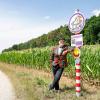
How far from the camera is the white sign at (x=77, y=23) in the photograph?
1068 cm

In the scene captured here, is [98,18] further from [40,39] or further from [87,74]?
[87,74]

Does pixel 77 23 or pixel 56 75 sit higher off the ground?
pixel 77 23

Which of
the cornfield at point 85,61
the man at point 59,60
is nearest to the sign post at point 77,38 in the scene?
the man at point 59,60

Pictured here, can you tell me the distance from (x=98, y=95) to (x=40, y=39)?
53.4 metres

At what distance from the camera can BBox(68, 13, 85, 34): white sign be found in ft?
35.0

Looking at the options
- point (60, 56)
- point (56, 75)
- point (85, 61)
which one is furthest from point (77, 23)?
point (85, 61)

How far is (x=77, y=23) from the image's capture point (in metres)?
10.9

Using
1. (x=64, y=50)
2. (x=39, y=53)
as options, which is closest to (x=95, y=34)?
(x=39, y=53)

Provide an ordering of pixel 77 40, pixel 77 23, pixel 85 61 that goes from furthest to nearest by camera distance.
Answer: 1. pixel 85 61
2. pixel 77 23
3. pixel 77 40

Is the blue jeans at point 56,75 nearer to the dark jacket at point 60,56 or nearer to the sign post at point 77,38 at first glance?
the dark jacket at point 60,56

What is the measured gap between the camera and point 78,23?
1080cm

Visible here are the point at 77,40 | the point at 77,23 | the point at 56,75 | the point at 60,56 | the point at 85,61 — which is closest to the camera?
the point at 77,40

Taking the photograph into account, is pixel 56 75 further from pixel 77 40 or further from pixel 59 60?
pixel 77 40

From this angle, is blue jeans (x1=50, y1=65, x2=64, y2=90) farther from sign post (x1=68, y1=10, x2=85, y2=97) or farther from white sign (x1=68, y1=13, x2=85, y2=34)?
white sign (x1=68, y1=13, x2=85, y2=34)
